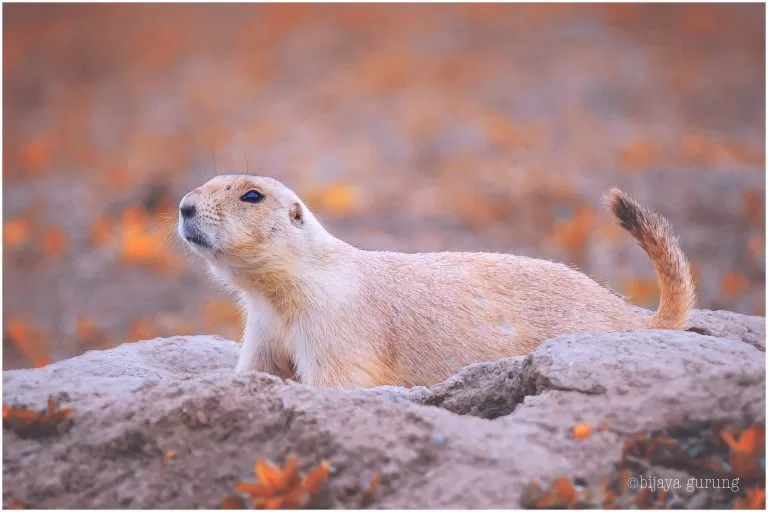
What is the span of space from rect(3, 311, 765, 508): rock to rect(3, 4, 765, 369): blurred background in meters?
Answer: 3.22

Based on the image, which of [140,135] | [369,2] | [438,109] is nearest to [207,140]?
[140,135]

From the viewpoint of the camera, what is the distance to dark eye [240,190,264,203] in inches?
270

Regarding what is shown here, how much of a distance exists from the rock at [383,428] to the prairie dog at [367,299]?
1.36m

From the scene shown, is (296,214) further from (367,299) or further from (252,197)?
(367,299)

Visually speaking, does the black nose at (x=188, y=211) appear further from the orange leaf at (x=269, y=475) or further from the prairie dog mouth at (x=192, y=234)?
the orange leaf at (x=269, y=475)

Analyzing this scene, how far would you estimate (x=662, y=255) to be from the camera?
7055 millimetres

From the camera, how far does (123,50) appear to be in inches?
1133

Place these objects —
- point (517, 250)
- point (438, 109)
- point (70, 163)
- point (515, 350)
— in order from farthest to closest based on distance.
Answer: point (438, 109)
point (70, 163)
point (517, 250)
point (515, 350)

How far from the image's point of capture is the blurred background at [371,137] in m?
14.2

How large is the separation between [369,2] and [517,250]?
1836cm

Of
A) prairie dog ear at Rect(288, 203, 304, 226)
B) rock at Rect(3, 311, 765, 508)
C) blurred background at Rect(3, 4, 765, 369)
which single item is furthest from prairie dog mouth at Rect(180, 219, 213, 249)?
rock at Rect(3, 311, 765, 508)

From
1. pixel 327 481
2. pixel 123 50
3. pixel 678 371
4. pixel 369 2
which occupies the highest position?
pixel 369 2

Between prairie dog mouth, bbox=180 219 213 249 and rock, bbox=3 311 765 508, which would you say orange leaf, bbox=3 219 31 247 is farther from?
rock, bbox=3 311 765 508

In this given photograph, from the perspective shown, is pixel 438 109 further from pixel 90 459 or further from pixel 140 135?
pixel 90 459
